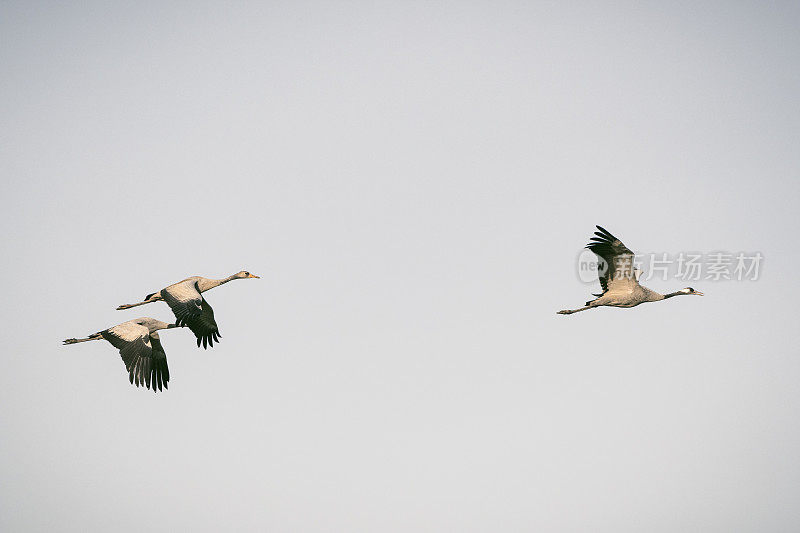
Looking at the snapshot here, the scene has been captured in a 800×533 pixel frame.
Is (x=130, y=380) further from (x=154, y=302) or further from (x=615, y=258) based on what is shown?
(x=615, y=258)

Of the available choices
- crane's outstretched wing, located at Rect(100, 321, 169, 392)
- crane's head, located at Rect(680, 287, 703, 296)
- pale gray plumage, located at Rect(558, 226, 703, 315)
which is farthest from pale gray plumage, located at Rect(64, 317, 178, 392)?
Result: crane's head, located at Rect(680, 287, 703, 296)

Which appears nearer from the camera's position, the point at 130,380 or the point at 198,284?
the point at 130,380

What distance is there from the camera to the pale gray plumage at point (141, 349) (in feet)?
84.6

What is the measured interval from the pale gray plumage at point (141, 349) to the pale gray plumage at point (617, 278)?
459 inches

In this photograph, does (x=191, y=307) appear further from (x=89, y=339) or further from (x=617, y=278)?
(x=617, y=278)

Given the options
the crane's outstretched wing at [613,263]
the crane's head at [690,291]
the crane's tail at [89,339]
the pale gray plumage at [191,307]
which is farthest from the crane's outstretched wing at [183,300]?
the crane's head at [690,291]

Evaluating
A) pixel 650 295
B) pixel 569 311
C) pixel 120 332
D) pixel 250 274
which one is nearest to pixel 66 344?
pixel 120 332

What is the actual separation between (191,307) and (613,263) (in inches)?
435

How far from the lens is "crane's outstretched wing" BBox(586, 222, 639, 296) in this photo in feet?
82.2

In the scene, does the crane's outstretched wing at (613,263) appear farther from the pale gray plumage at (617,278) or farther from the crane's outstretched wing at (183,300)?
the crane's outstretched wing at (183,300)

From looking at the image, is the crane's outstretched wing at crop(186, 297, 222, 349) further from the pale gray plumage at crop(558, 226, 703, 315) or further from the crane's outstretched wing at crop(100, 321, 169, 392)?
the pale gray plumage at crop(558, 226, 703, 315)

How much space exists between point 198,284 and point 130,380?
3780 millimetres

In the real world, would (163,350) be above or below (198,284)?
below

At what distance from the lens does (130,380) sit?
25500 mm
